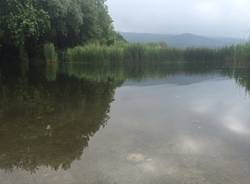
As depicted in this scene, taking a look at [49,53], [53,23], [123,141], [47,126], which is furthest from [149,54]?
[123,141]

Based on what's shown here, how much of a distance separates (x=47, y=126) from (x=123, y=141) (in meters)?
1.25

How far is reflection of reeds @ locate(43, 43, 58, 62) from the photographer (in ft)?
64.1

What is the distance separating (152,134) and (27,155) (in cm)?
160

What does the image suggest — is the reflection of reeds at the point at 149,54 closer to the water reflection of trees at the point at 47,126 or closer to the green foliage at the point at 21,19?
the green foliage at the point at 21,19

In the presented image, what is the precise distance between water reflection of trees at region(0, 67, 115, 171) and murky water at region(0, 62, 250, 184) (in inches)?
0.4

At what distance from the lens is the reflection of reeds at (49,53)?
19547 millimetres

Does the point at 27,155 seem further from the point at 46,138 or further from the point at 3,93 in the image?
the point at 3,93

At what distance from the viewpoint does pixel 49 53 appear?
19828mm

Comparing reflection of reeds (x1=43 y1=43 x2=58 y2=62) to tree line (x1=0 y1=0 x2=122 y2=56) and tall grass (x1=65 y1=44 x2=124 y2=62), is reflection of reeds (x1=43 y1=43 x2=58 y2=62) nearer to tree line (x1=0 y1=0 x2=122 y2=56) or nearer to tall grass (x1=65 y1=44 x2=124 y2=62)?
tree line (x1=0 y1=0 x2=122 y2=56)

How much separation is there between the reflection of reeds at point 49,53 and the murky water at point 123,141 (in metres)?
14.6

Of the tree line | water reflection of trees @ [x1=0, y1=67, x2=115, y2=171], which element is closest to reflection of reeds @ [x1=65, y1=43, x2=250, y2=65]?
the tree line

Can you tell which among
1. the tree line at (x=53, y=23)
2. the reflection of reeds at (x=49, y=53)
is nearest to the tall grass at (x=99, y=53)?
the reflection of reeds at (x=49, y=53)

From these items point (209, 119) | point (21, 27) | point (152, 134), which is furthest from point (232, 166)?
point (21, 27)

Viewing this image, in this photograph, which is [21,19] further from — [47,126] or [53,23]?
[47,126]
